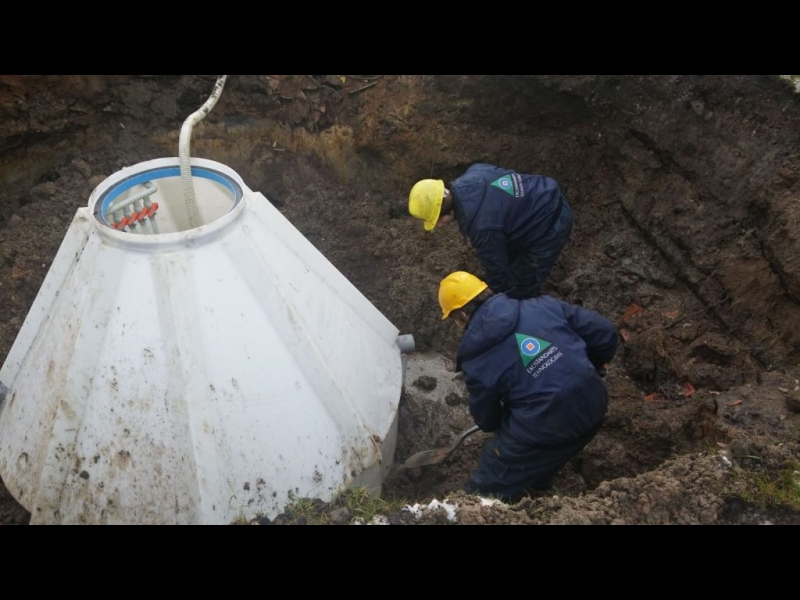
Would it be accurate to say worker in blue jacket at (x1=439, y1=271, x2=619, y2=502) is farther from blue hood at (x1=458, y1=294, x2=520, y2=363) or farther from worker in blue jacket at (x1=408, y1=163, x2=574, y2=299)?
worker in blue jacket at (x1=408, y1=163, x2=574, y2=299)

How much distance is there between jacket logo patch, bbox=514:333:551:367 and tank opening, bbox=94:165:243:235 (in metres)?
1.60

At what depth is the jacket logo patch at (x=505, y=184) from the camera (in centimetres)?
431

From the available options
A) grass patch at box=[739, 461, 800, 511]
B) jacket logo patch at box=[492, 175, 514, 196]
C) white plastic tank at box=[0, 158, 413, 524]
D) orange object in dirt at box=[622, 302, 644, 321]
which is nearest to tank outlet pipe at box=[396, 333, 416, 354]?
white plastic tank at box=[0, 158, 413, 524]

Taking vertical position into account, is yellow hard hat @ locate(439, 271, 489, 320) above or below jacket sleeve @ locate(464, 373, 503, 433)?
above

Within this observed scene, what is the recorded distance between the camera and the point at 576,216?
17.0 ft

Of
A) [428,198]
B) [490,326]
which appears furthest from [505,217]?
[490,326]

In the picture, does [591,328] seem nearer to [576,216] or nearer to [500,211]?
[500,211]

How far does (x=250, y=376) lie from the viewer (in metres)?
3.03

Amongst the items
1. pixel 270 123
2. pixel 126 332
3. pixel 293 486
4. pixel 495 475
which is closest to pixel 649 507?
pixel 495 475

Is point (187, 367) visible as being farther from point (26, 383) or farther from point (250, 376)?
point (26, 383)

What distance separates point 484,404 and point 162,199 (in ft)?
6.78

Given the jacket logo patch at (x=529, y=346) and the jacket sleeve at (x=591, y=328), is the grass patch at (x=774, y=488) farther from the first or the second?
the jacket logo patch at (x=529, y=346)

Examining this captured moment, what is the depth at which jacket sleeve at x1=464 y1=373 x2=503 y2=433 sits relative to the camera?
3.36 m

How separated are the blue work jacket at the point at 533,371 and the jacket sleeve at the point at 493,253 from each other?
0.94m
